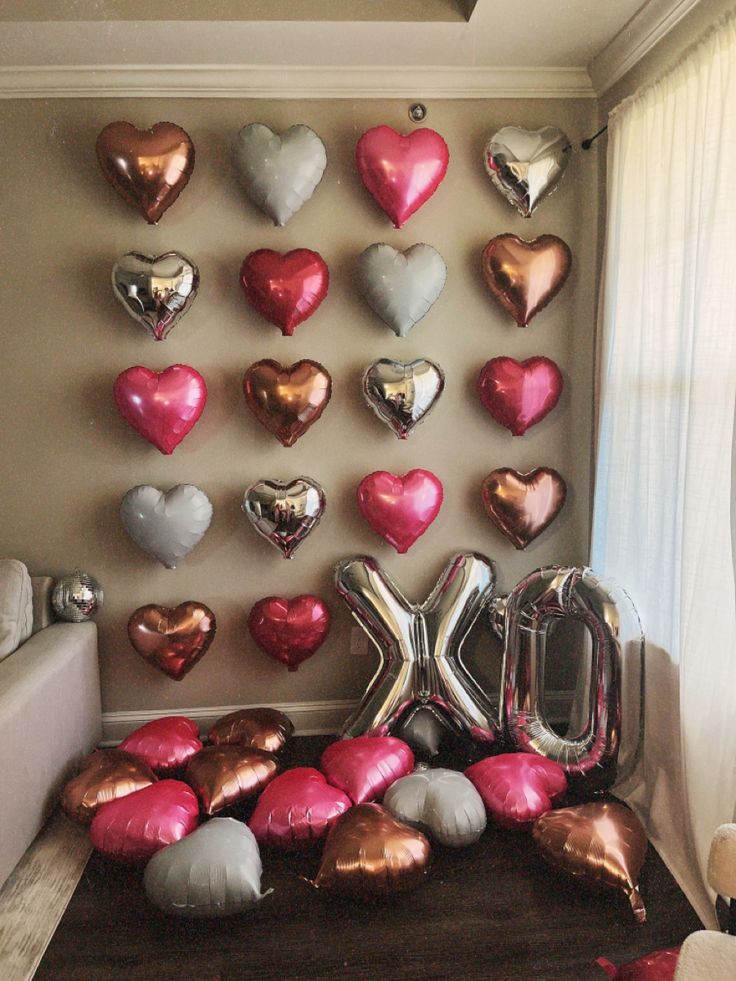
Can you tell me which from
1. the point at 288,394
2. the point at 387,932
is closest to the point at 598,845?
the point at 387,932

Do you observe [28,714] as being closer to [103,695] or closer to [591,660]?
[103,695]

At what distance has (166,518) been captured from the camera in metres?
2.62

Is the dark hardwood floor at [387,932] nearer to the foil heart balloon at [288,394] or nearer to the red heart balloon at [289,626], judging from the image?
the red heart balloon at [289,626]

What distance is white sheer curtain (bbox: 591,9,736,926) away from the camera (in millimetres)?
1872

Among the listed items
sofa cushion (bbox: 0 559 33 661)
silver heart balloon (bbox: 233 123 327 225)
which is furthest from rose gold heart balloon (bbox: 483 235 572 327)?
sofa cushion (bbox: 0 559 33 661)

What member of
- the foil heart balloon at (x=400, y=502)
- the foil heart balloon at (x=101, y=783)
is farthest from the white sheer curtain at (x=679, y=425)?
the foil heart balloon at (x=101, y=783)

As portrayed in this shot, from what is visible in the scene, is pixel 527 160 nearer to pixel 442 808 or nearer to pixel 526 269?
pixel 526 269

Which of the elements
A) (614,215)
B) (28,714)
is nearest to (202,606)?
(28,714)

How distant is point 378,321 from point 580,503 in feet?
3.19

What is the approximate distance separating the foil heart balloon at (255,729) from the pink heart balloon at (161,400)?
919 millimetres

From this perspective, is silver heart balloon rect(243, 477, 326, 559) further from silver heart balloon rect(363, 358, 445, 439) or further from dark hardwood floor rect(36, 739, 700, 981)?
dark hardwood floor rect(36, 739, 700, 981)

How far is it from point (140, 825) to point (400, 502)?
1.25 metres

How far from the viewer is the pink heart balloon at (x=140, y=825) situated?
2004mm

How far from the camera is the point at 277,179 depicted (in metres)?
2.51
